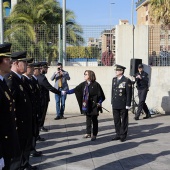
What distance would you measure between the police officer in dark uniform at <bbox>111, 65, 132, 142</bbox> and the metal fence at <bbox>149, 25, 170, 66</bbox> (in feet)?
18.8

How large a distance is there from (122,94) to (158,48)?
241 inches

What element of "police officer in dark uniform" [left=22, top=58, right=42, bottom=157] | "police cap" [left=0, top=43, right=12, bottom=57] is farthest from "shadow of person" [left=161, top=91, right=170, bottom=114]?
"police cap" [left=0, top=43, right=12, bottom=57]

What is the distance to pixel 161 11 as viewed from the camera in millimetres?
20016

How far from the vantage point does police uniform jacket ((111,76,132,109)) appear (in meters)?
9.48

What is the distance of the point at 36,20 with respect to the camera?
2677 centimetres

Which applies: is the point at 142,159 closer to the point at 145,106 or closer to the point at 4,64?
the point at 4,64

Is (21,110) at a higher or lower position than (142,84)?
higher

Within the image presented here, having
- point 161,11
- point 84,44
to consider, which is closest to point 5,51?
point 84,44

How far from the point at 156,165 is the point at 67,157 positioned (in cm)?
178

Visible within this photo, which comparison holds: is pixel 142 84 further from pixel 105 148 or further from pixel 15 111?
pixel 15 111

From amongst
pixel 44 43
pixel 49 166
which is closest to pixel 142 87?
pixel 44 43

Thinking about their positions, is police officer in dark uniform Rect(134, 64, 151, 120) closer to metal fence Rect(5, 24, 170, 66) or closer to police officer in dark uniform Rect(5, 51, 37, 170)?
metal fence Rect(5, 24, 170, 66)

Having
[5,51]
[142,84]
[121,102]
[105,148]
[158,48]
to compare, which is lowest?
[105,148]

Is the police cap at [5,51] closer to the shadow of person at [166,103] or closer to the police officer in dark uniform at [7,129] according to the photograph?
the police officer in dark uniform at [7,129]
